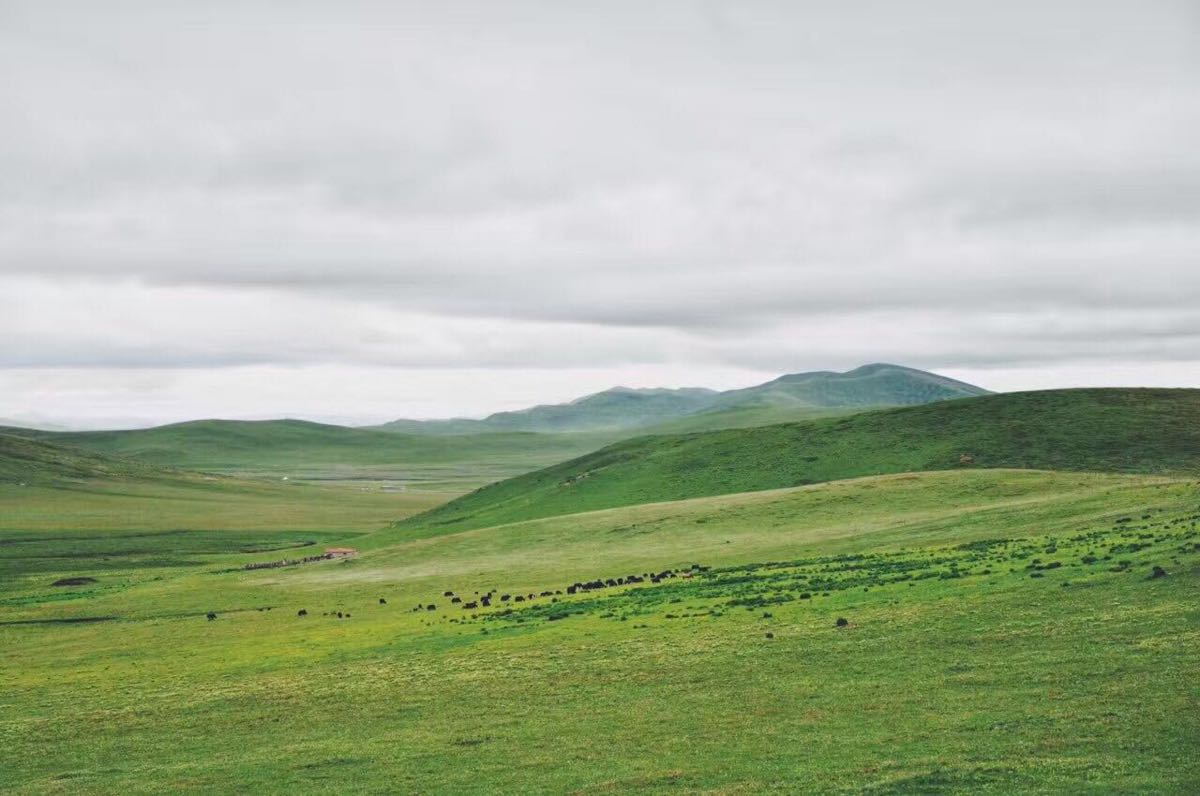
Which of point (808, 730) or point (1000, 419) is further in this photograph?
point (1000, 419)

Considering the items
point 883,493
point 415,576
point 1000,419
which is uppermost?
point 1000,419

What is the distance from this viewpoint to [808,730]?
80.7ft

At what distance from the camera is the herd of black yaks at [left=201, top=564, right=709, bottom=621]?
54763 millimetres

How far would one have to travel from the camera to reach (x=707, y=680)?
31.0 m

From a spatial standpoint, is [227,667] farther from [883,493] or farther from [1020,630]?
[883,493]

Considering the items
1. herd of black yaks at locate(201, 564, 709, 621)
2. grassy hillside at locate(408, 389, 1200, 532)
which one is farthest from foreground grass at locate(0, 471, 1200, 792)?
grassy hillside at locate(408, 389, 1200, 532)

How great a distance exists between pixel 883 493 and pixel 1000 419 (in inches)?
2448

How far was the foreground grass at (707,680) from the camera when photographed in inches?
878

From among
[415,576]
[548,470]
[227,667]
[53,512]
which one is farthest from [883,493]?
[53,512]

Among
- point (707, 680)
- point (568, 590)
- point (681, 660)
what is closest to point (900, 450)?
point (568, 590)

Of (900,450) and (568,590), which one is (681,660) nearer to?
(568,590)

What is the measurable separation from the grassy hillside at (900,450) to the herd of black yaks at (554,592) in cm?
5988

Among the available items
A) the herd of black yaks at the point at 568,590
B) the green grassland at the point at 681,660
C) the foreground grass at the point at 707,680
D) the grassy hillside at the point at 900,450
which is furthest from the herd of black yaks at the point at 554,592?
the grassy hillside at the point at 900,450

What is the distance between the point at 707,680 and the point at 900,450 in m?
105
